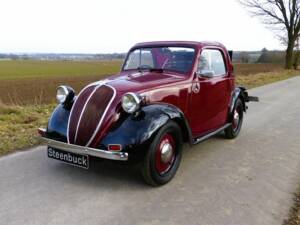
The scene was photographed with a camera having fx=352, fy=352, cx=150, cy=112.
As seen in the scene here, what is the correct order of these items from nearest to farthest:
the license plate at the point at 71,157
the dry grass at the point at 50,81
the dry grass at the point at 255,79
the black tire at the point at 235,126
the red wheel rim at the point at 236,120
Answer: the license plate at the point at 71,157, the black tire at the point at 235,126, the red wheel rim at the point at 236,120, the dry grass at the point at 50,81, the dry grass at the point at 255,79

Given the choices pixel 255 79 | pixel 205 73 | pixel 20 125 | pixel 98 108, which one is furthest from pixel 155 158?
pixel 255 79

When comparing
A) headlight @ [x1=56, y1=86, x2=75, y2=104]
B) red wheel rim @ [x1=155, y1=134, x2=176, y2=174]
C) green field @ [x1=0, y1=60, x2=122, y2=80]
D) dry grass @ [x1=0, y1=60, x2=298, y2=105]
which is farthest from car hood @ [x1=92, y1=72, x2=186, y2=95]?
green field @ [x1=0, y1=60, x2=122, y2=80]

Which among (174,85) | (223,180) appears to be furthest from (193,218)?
(174,85)

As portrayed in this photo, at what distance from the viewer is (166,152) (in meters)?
4.30

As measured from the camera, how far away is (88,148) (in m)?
3.92

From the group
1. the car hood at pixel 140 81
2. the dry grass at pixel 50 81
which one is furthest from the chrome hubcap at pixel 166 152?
the dry grass at pixel 50 81

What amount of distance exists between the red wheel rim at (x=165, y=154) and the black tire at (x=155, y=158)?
0.6 inches

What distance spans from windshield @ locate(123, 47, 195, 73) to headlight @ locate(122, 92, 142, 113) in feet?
4.37

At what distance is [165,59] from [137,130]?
1.76 metres

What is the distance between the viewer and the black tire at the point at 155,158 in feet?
13.2

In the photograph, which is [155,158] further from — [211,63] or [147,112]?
[211,63]

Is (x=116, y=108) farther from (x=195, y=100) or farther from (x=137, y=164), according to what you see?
(x=195, y=100)

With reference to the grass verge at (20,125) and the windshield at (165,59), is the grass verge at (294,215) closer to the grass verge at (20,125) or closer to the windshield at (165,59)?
the windshield at (165,59)

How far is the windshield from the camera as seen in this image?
17.1ft
